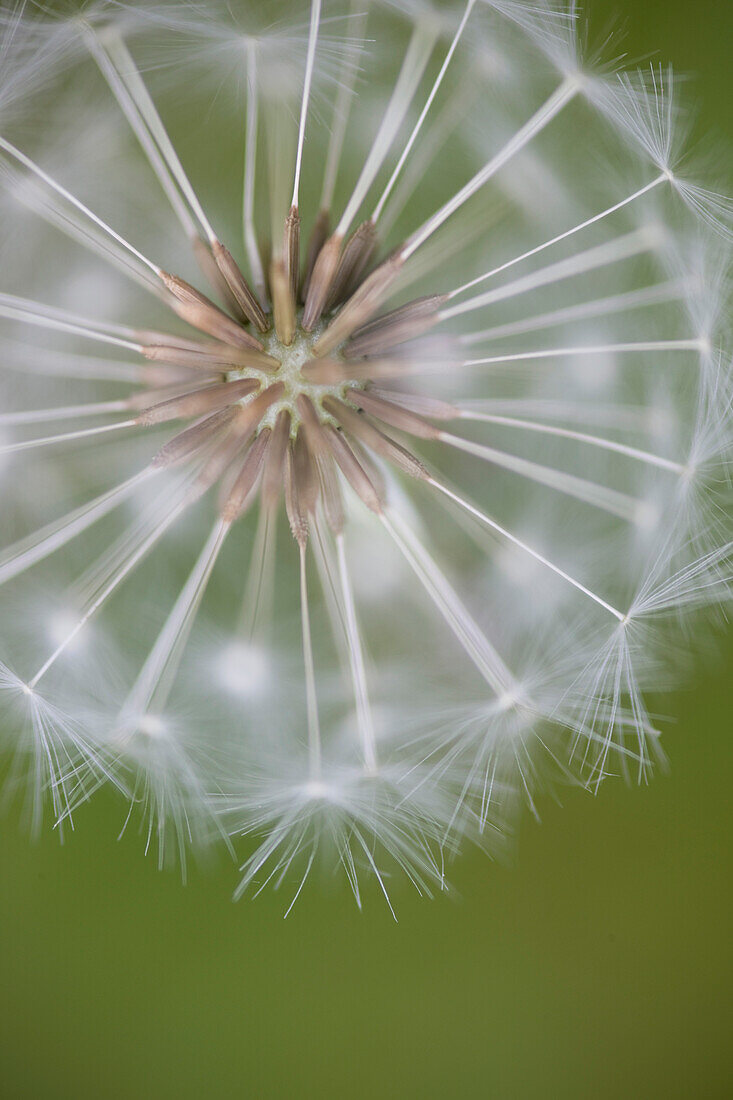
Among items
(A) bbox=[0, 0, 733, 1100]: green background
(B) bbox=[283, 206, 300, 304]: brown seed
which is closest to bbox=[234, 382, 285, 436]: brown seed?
(B) bbox=[283, 206, 300, 304]: brown seed

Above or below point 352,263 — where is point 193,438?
below

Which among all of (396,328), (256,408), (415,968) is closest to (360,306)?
(396,328)

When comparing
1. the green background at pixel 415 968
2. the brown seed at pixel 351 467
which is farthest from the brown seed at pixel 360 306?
the green background at pixel 415 968

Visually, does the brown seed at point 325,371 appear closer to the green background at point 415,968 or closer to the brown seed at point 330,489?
the brown seed at point 330,489

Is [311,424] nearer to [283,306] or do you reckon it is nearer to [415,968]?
[283,306]

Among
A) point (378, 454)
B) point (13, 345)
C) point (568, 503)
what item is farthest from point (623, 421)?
point (13, 345)
